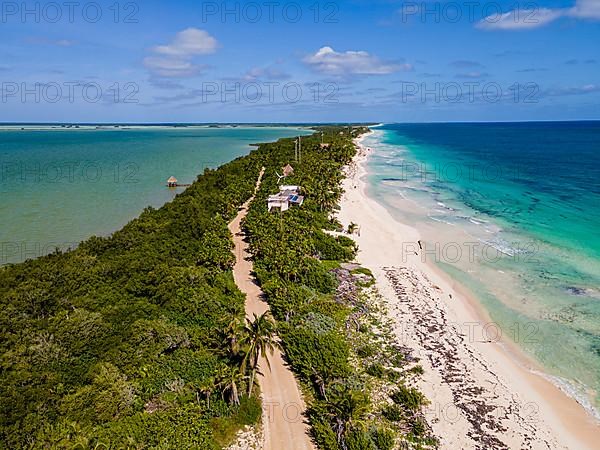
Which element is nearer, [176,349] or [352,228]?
[176,349]

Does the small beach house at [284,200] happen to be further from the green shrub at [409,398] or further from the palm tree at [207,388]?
the palm tree at [207,388]

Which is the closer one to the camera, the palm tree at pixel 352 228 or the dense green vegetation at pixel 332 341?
the dense green vegetation at pixel 332 341

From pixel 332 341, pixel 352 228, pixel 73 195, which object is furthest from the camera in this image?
pixel 73 195

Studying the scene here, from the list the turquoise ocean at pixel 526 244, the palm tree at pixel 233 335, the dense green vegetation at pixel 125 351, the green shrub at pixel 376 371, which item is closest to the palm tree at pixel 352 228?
the turquoise ocean at pixel 526 244

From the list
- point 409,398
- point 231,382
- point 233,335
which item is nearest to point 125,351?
point 233,335

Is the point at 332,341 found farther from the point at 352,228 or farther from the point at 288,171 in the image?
the point at 288,171
